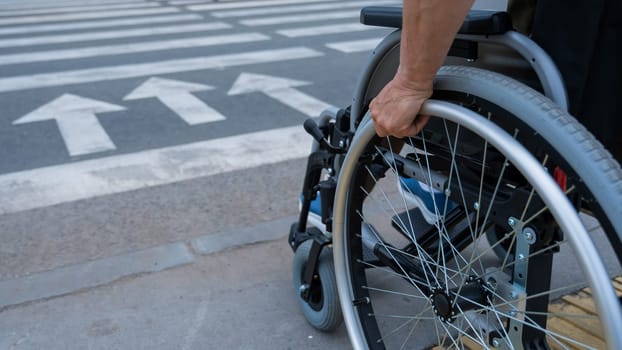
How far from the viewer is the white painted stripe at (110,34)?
366 inches

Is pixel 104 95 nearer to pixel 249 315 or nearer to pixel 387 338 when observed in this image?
pixel 249 315

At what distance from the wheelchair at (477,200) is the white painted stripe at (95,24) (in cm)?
896

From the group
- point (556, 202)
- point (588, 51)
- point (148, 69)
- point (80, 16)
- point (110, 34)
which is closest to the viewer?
point (556, 202)

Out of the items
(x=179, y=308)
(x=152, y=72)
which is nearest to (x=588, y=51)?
(x=179, y=308)

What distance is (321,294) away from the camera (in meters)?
2.68

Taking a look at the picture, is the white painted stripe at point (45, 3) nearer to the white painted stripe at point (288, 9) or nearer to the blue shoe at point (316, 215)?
the white painted stripe at point (288, 9)

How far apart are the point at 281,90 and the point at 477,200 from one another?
15.8 ft

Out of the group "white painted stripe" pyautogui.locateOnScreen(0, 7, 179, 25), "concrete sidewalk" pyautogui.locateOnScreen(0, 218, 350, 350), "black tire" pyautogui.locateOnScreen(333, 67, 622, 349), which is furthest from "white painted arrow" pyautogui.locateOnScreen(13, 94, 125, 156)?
"white painted stripe" pyautogui.locateOnScreen(0, 7, 179, 25)

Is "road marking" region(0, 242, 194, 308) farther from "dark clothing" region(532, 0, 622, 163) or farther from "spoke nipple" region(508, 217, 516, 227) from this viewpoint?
"dark clothing" region(532, 0, 622, 163)

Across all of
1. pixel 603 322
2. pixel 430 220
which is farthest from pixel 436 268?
pixel 603 322

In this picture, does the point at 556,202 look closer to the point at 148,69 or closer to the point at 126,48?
the point at 148,69

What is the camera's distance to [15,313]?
112 inches

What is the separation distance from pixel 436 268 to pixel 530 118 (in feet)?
2.54

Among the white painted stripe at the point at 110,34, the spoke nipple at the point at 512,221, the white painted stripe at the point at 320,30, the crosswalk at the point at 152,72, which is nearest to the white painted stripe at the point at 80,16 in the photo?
the crosswalk at the point at 152,72
